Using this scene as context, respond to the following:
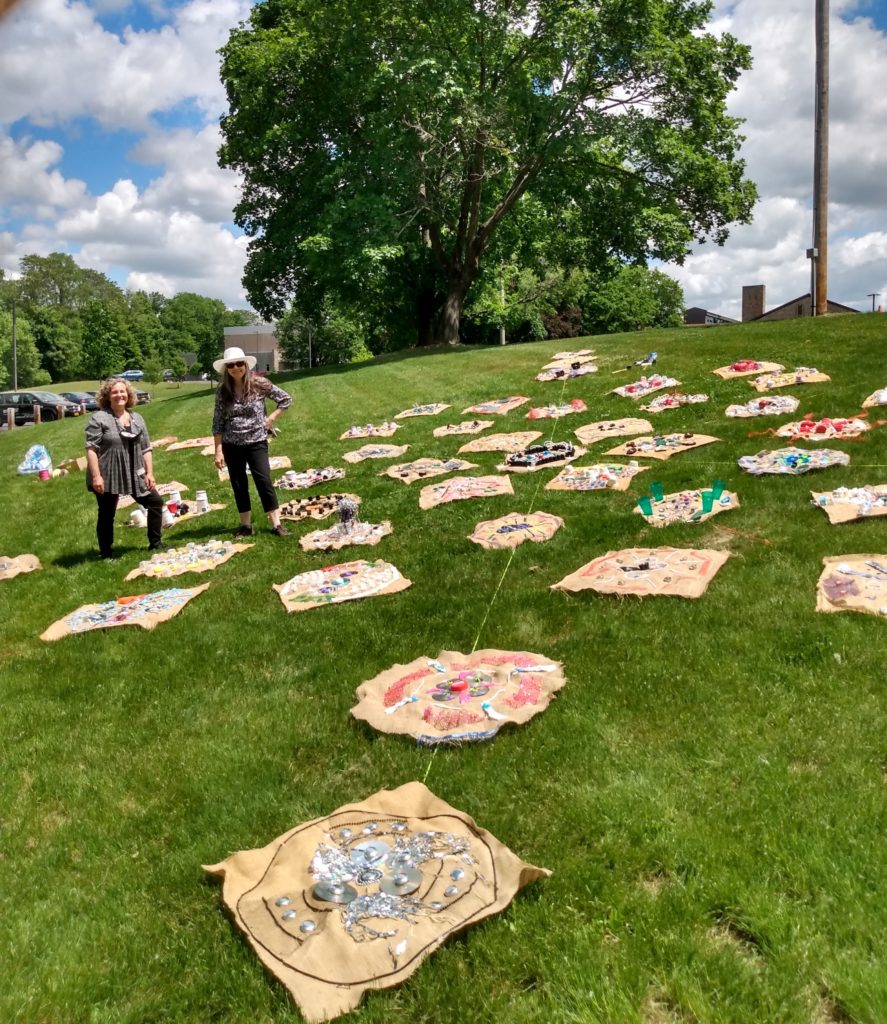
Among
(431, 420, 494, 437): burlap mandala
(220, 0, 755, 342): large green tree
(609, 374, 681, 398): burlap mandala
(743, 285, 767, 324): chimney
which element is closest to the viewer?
Answer: (431, 420, 494, 437): burlap mandala

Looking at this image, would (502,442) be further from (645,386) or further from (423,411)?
(423,411)

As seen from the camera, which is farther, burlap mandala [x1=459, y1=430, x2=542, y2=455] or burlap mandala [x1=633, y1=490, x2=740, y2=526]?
burlap mandala [x1=459, y1=430, x2=542, y2=455]

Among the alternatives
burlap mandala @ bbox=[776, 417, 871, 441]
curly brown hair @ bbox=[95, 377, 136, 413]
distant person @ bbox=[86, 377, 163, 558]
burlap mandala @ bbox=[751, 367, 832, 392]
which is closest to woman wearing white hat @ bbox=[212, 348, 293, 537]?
distant person @ bbox=[86, 377, 163, 558]

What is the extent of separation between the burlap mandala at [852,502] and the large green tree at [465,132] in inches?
711

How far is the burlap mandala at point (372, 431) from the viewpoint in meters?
13.1

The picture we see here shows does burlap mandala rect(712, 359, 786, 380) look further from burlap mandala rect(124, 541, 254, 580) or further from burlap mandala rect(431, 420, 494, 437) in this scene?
burlap mandala rect(124, 541, 254, 580)

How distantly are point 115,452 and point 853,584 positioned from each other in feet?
22.2

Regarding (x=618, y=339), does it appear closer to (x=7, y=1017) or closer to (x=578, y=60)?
(x=578, y=60)

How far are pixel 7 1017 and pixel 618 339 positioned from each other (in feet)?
63.5

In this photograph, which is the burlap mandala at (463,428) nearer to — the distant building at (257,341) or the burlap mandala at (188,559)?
the burlap mandala at (188,559)

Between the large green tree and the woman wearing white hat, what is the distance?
15529 millimetres

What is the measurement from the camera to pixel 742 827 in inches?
118

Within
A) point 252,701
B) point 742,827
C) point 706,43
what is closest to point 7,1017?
point 252,701

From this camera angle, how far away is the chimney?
72.1 m
